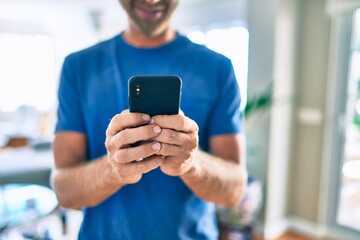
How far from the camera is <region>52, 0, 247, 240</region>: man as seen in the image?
316 mm

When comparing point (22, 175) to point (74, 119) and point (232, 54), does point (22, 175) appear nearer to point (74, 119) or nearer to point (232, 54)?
point (74, 119)

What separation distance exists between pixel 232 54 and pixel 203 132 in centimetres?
16

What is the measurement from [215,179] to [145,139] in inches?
7.8

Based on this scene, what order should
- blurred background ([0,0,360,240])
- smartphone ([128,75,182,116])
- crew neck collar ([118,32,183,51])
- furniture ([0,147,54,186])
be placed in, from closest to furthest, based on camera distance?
smartphone ([128,75,182,116])
crew neck collar ([118,32,183,51])
furniture ([0,147,54,186])
blurred background ([0,0,360,240])

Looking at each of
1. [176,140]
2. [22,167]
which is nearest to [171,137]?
[176,140]

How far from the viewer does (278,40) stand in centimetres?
164

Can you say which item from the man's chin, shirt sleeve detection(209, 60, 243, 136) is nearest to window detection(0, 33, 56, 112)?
the man's chin

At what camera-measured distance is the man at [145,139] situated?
0.32 meters

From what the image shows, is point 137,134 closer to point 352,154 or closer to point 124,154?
point 124,154

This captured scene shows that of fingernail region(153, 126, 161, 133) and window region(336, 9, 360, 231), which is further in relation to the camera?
window region(336, 9, 360, 231)

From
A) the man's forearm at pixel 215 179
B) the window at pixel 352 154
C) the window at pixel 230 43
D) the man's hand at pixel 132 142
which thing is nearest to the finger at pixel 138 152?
the man's hand at pixel 132 142

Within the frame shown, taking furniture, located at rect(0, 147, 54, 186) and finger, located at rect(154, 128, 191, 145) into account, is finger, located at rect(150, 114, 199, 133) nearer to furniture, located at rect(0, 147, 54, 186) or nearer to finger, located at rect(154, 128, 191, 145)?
finger, located at rect(154, 128, 191, 145)

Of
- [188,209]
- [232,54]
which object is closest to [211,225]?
[188,209]

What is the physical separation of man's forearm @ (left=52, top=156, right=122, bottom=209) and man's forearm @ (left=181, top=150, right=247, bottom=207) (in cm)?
11
